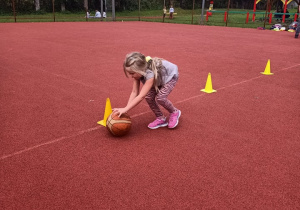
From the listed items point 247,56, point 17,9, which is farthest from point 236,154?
point 17,9

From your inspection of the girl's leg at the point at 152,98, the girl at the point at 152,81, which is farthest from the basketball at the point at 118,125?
the girl's leg at the point at 152,98

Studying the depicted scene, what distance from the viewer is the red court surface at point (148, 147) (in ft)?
8.64

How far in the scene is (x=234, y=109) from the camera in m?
4.86

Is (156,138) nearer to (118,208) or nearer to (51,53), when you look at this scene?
(118,208)

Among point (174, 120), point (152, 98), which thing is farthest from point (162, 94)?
point (174, 120)

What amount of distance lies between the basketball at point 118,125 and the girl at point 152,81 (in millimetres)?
95

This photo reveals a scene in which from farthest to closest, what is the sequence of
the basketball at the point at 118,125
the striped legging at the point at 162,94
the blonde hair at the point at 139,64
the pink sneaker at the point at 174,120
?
the pink sneaker at the point at 174,120, the striped legging at the point at 162,94, the basketball at the point at 118,125, the blonde hair at the point at 139,64

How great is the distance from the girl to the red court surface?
0.73ft

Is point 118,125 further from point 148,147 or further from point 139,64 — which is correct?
point 139,64

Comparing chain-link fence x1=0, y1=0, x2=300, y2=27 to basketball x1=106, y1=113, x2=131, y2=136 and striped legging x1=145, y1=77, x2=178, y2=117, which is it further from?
basketball x1=106, y1=113, x2=131, y2=136

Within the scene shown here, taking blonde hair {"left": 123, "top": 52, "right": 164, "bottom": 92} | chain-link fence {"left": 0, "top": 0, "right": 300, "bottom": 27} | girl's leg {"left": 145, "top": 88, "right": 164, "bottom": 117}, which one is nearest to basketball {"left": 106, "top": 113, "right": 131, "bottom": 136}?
girl's leg {"left": 145, "top": 88, "right": 164, "bottom": 117}

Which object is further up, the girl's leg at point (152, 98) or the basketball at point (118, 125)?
the girl's leg at point (152, 98)

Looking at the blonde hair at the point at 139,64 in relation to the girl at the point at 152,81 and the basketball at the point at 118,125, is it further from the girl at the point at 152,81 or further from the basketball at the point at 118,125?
the basketball at the point at 118,125

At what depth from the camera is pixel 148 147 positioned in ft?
11.6
